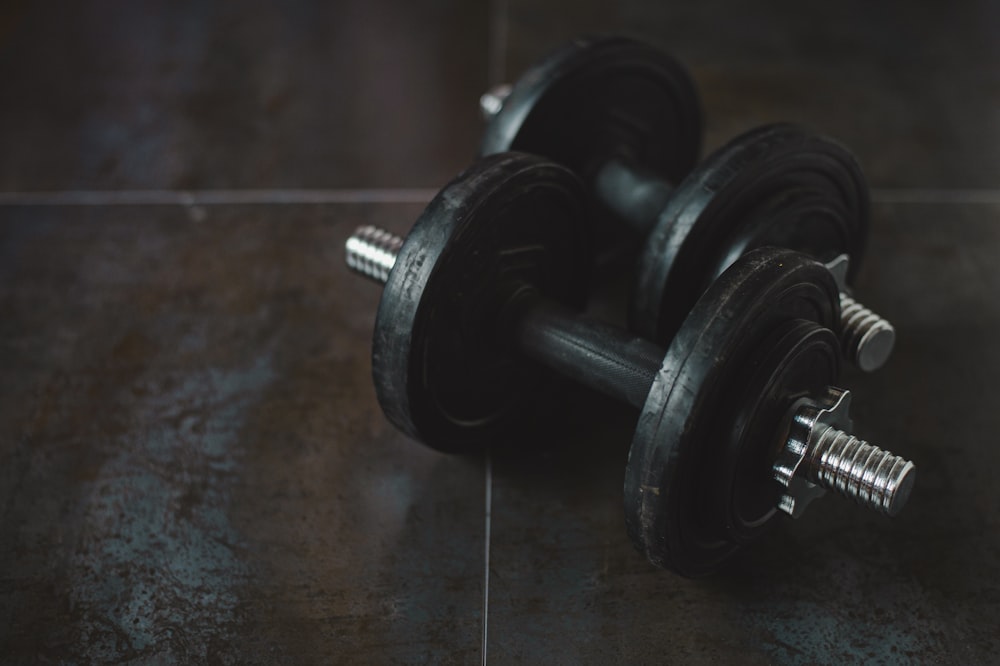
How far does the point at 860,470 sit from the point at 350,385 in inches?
29.7

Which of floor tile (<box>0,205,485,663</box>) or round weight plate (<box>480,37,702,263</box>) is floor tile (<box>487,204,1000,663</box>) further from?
round weight plate (<box>480,37,702,263</box>)

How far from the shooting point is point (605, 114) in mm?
1496

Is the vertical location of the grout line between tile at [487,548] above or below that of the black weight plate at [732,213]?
below

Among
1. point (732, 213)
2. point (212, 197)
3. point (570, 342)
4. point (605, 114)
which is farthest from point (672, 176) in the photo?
point (212, 197)

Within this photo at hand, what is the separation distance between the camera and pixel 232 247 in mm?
1750

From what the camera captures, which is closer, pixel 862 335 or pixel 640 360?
pixel 640 360

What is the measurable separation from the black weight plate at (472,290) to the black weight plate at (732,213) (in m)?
0.12

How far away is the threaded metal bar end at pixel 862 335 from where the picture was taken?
1.23 meters

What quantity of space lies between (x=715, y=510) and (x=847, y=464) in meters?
0.14

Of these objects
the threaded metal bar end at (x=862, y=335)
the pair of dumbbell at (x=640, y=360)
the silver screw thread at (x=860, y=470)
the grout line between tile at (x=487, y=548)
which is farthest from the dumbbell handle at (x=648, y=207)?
the grout line between tile at (x=487, y=548)

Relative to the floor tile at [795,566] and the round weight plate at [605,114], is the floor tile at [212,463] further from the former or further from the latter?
the round weight plate at [605,114]

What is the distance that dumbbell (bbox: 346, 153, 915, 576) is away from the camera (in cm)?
98

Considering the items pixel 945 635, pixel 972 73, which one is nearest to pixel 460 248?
pixel 945 635

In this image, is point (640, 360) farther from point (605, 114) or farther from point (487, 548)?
point (605, 114)
